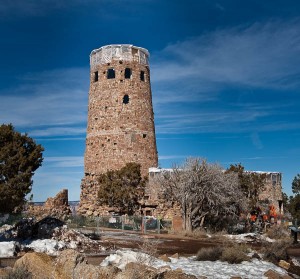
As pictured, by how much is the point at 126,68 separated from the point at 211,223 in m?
16.7

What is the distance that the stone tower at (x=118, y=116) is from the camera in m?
36.6

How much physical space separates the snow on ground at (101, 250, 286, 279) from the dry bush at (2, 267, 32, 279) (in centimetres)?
362

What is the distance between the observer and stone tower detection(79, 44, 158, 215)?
36594 mm

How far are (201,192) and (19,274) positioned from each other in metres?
20.9

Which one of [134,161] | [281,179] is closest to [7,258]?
[134,161]

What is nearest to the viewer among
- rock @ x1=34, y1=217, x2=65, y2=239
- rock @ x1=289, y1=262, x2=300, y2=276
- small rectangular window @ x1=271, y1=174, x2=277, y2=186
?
rock @ x1=289, y1=262, x2=300, y2=276

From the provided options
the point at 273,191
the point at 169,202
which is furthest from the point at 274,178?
the point at 169,202

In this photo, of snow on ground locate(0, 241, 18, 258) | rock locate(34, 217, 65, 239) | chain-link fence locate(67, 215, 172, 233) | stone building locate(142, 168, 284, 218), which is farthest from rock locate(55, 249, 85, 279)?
stone building locate(142, 168, 284, 218)

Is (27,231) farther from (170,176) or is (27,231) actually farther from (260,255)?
(170,176)

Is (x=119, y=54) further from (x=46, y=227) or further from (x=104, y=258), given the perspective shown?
(x=104, y=258)

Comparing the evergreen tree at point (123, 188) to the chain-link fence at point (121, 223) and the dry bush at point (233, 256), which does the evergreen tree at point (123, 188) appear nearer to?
the chain-link fence at point (121, 223)

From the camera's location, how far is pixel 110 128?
121 feet

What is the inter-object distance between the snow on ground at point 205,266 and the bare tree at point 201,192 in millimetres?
13545

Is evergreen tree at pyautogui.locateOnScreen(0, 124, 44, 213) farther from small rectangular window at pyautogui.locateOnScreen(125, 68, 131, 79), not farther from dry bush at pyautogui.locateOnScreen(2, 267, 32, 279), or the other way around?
small rectangular window at pyautogui.locateOnScreen(125, 68, 131, 79)
